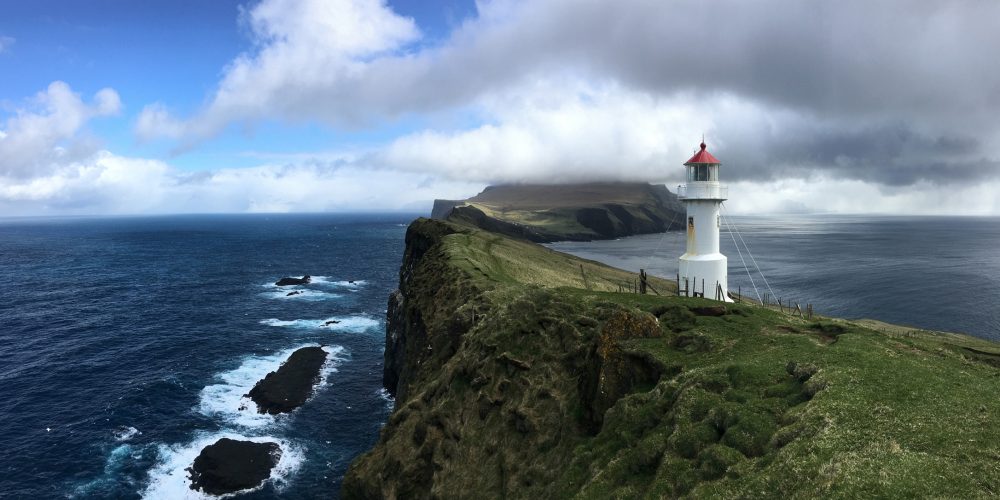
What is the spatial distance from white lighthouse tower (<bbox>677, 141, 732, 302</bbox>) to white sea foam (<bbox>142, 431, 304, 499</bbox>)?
37310mm

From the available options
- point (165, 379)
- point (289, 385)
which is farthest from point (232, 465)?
point (165, 379)

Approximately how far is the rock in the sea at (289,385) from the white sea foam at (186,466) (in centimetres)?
618

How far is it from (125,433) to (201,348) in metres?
25.8

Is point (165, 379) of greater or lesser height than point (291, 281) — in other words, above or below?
below

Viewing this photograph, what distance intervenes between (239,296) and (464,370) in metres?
92.3

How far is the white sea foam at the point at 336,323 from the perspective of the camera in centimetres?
8562

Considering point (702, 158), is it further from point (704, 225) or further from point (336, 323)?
point (336, 323)

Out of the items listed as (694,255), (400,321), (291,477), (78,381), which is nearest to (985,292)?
(694,255)

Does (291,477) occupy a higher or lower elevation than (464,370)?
lower

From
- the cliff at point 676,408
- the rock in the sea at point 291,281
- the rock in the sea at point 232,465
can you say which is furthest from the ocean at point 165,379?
the cliff at point 676,408

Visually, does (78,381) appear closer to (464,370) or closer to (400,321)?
(400,321)

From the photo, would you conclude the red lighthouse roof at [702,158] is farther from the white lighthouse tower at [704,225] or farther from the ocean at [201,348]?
the ocean at [201,348]

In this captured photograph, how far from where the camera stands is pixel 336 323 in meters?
88.4

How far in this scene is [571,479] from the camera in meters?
21.0
